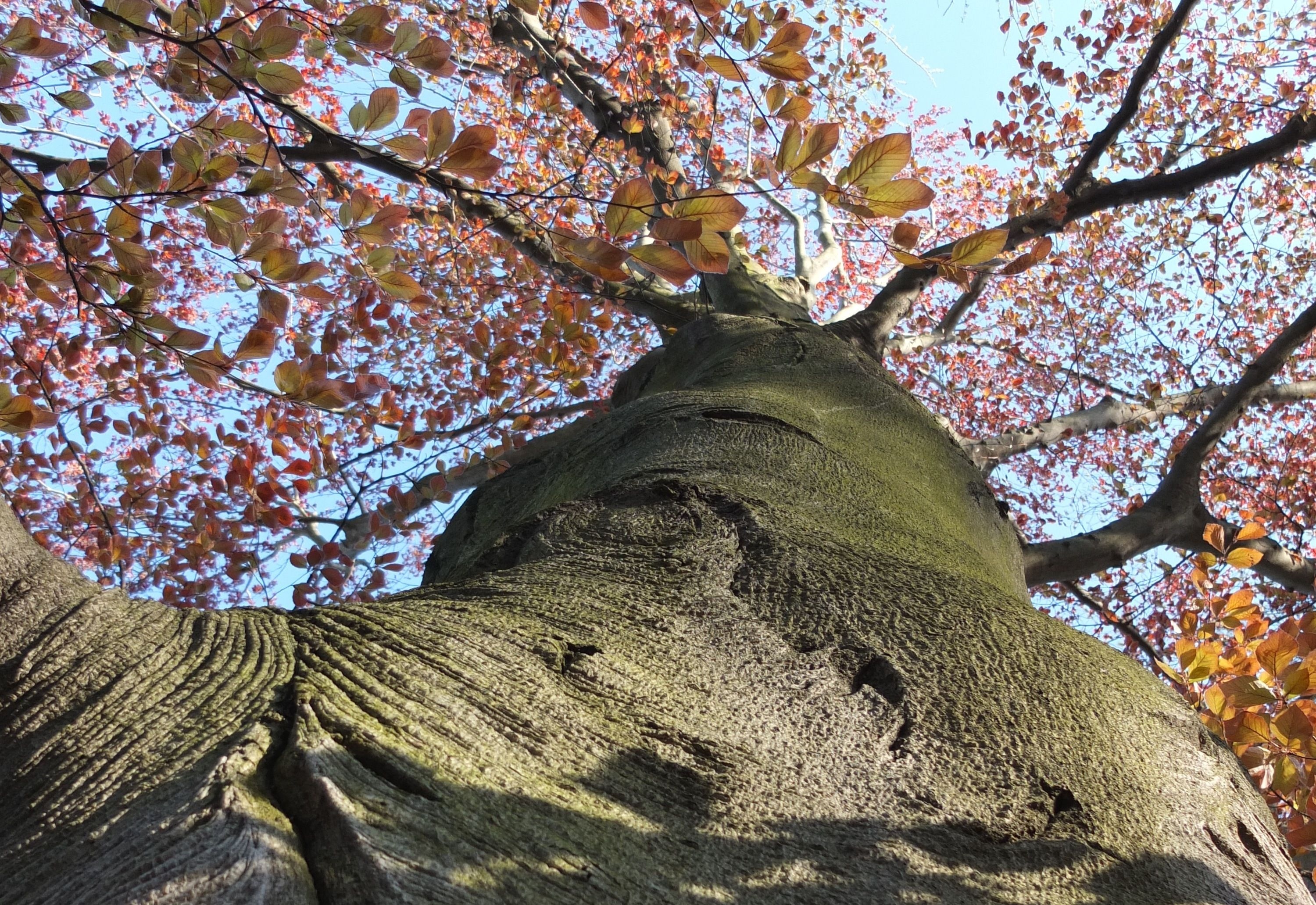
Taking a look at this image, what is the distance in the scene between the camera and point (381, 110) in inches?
71.6

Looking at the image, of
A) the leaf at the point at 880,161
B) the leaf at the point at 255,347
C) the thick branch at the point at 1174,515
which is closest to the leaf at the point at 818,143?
the leaf at the point at 880,161

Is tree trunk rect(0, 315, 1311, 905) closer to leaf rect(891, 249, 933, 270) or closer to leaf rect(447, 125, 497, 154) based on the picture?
leaf rect(891, 249, 933, 270)

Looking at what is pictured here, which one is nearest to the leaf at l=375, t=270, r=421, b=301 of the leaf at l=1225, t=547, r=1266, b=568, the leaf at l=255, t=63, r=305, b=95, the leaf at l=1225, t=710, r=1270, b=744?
the leaf at l=255, t=63, r=305, b=95

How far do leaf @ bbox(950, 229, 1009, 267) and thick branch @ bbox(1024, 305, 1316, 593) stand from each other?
216cm

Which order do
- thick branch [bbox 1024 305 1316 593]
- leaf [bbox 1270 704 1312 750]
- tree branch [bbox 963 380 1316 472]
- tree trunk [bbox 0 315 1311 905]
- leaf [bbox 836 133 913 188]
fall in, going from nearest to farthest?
tree trunk [bbox 0 315 1311 905] < leaf [bbox 836 133 913 188] < leaf [bbox 1270 704 1312 750] < thick branch [bbox 1024 305 1316 593] < tree branch [bbox 963 380 1316 472]

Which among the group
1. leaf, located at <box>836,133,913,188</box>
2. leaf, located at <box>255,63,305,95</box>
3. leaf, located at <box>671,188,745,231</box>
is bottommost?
leaf, located at <box>671,188,745,231</box>

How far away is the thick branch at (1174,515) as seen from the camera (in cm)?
358

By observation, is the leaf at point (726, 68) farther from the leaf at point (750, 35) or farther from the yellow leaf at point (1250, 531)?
the yellow leaf at point (1250, 531)

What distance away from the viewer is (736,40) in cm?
221

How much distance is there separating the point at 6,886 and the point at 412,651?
511mm

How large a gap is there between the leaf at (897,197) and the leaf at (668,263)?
1.23 ft

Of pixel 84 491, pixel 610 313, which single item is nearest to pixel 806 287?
pixel 610 313

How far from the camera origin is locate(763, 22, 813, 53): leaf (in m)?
1.78

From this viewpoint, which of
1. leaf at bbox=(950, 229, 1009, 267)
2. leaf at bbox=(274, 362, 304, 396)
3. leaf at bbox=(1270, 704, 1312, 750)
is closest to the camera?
leaf at bbox=(950, 229, 1009, 267)
